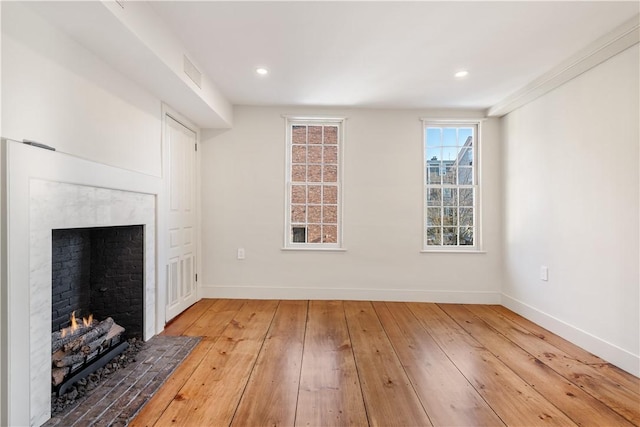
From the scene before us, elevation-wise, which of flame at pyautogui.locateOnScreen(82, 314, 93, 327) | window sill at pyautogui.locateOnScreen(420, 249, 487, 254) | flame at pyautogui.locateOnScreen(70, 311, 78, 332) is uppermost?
window sill at pyautogui.locateOnScreen(420, 249, 487, 254)

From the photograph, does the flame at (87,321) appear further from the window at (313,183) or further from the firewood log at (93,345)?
the window at (313,183)

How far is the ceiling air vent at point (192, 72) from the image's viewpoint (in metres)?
2.54

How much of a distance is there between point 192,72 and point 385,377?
293 cm

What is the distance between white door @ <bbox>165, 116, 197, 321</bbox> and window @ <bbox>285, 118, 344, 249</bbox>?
1.22m

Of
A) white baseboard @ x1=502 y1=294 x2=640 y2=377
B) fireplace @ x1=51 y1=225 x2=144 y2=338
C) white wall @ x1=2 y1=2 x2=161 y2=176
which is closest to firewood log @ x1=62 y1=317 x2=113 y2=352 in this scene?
fireplace @ x1=51 y1=225 x2=144 y2=338

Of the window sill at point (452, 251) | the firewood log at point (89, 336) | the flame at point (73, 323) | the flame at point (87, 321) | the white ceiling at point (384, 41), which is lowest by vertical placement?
the firewood log at point (89, 336)

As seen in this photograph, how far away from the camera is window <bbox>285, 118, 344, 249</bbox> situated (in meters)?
4.00

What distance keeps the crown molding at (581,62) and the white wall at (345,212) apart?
662 mm

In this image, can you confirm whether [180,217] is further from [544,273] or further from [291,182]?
[544,273]

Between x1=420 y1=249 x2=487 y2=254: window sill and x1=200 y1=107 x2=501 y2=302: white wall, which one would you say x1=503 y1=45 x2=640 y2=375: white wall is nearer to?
x1=420 y1=249 x2=487 y2=254: window sill

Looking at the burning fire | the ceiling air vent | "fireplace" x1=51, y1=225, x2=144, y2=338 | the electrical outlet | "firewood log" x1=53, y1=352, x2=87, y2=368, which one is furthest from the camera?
the electrical outlet

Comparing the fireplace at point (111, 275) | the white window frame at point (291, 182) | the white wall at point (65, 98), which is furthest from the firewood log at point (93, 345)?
the white window frame at point (291, 182)

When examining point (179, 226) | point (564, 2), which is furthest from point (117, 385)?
point (564, 2)

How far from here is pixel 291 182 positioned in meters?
3.98
